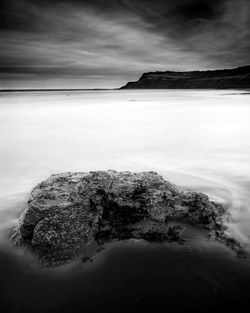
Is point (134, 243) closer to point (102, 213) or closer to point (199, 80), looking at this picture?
point (102, 213)

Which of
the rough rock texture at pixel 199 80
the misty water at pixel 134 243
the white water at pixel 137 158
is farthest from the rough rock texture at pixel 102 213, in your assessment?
the rough rock texture at pixel 199 80

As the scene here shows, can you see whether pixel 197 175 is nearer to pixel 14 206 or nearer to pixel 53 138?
pixel 14 206

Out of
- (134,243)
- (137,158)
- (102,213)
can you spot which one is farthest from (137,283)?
(137,158)

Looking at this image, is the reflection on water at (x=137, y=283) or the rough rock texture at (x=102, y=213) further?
the rough rock texture at (x=102, y=213)

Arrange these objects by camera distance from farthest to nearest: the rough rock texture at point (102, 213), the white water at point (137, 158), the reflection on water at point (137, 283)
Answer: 1. the white water at point (137, 158)
2. the rough rock texture at point (102, 213)
3. the reflection on water at point (137, 283)

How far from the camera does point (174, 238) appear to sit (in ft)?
9.57

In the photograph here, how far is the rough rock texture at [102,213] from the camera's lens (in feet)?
8.68

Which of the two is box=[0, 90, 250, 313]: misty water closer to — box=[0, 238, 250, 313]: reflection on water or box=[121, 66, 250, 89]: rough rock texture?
box=[0, 238, 250, 313]: reflection on water

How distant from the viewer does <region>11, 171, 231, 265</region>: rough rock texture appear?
264 cm

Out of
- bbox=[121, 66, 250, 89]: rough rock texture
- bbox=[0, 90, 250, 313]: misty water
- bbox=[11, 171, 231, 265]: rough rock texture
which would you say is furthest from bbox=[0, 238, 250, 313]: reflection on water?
bbox=[121, 66, 250, 89]: rough rock texture

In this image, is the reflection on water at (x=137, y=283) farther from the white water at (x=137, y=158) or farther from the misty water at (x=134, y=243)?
the white water at (x=137, y=158)

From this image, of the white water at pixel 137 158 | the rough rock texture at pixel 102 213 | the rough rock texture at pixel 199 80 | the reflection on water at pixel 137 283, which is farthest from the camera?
the rough rock texture at pixel 199 80

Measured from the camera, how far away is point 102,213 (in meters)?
3.00

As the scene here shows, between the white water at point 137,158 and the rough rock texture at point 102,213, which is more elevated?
the rough rock texture at point 102,213
